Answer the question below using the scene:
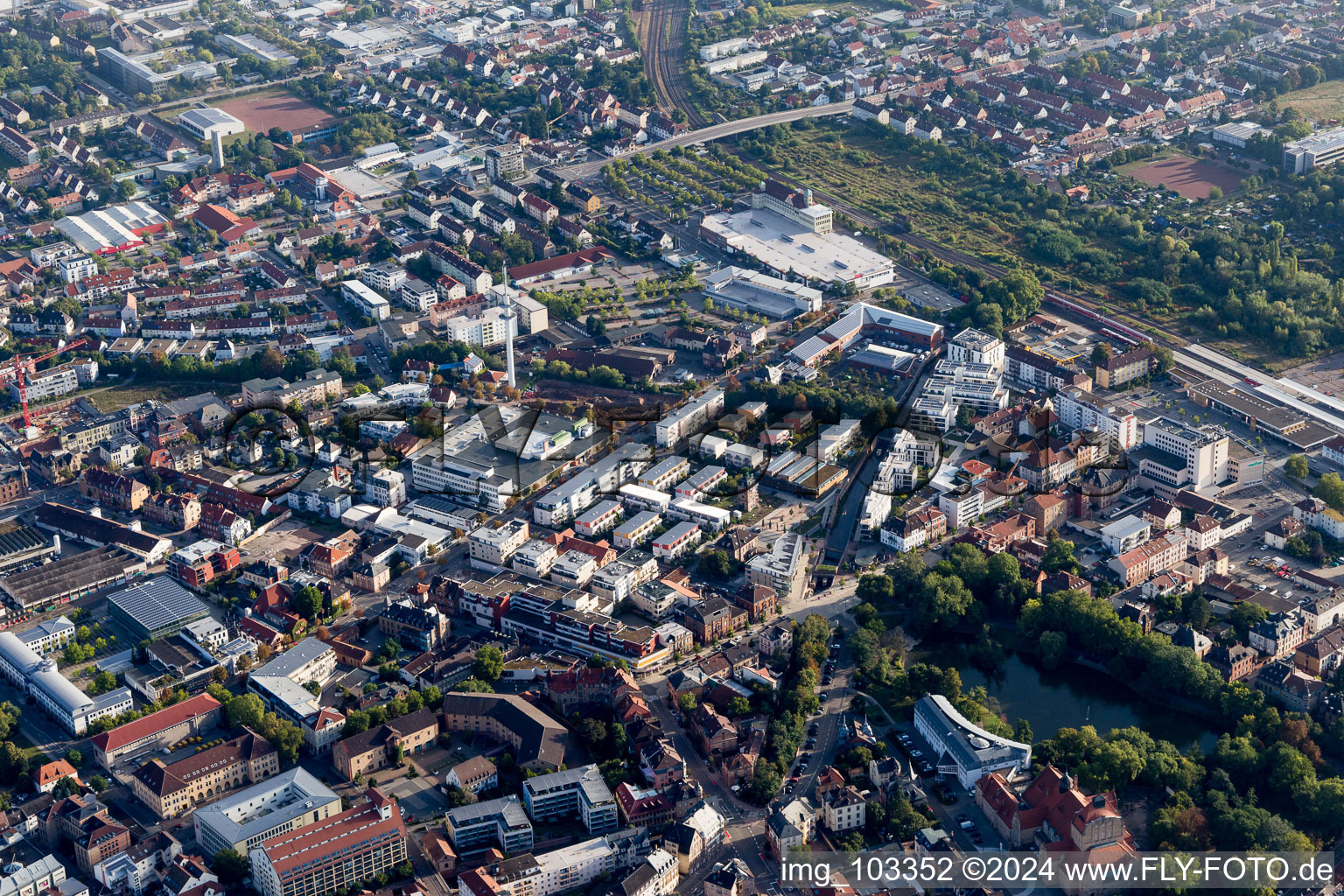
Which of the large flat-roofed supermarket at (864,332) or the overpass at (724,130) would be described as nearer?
the large flat-roofed supermarket at (864,332)

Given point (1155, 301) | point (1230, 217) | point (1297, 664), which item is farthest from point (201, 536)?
point (1230, 217)

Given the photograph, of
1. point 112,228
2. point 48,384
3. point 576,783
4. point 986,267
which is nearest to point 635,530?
point 576,783

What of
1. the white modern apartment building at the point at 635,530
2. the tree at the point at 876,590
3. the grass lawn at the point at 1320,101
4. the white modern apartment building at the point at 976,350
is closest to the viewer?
the tree at the point at 876,590

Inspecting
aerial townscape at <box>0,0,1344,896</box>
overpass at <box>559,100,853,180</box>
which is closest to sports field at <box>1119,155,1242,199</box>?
aerial townscape at <box>0,0,1344,896</box>

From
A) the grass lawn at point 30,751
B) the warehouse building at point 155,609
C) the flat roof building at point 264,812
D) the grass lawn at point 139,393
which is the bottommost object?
the grass lawn at point 139,393

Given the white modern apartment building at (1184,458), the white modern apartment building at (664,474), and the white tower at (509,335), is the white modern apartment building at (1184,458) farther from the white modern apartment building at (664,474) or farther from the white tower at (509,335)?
the white tower at (509,335)

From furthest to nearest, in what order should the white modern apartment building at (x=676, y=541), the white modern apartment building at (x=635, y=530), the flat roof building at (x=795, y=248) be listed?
1. the flat roof building at (x=795, y=248)
2. the white modern apartment building at (x=635, y=530)
3. the white modern apartment building at (x=676, y=541)

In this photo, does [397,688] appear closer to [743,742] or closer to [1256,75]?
[743,742]

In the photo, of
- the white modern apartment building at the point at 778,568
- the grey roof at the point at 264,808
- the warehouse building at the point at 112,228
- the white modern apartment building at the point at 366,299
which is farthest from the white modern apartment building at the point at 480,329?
the grey roof at the point at 264,808
